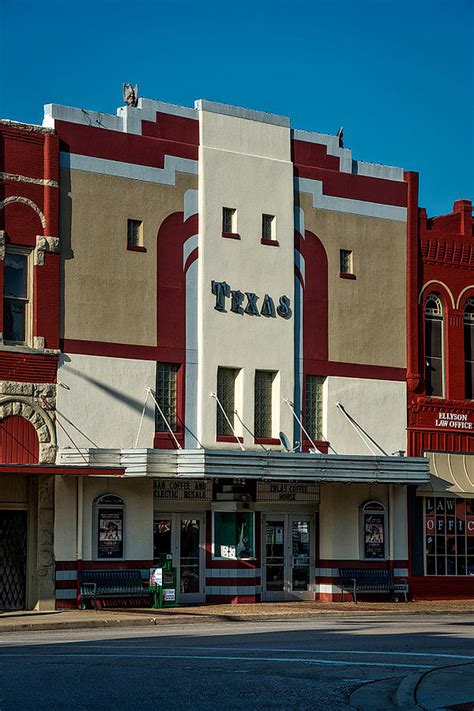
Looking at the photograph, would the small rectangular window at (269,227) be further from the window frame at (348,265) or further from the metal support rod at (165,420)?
the metal support rod at (165,420)

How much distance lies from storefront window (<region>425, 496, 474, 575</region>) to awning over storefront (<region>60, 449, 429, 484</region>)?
2715 millimetres

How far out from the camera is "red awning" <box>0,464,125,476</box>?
1137 inches

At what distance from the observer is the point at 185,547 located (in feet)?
112

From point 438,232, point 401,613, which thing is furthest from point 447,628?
point 438,232

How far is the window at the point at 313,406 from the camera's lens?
36.4m

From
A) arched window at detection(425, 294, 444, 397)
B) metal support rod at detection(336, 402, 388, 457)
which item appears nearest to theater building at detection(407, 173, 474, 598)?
arched window at detection(425, 294, 444, 397)

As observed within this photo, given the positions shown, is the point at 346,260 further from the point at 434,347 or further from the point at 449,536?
the point at 449,536

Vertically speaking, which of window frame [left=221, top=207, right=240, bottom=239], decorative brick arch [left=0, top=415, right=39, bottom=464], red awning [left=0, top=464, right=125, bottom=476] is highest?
window frame [left=221, top=207, right=240, bottom=239]

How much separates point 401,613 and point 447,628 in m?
7.90

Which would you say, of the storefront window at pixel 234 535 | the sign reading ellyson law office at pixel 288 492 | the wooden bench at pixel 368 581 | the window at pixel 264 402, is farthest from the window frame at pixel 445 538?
the storefront window at pixel 234 535

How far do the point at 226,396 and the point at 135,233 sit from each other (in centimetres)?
500

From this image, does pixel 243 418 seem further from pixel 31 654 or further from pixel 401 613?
pixel 31 654

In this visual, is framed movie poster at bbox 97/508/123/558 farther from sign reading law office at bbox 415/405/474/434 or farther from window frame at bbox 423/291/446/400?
window frame at bbox 423/291/446/400

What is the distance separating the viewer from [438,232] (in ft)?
130
